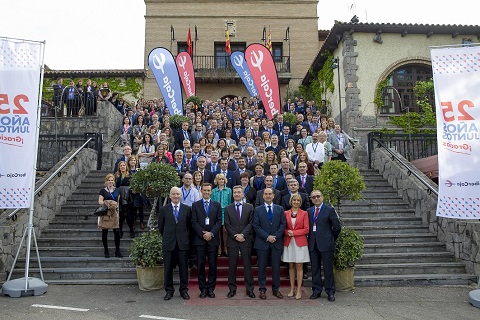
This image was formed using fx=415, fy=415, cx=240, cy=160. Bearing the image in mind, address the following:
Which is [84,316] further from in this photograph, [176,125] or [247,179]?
[176,125]

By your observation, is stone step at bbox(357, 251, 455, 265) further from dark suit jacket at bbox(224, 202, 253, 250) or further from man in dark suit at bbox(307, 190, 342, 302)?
dark suit jacket at bbox(224, 202, 253, 250)

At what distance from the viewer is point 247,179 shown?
8.15 m

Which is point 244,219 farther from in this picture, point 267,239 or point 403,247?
point 403,247

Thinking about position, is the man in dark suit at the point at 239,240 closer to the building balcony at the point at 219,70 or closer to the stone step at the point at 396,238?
the stone step at the point at 396,238

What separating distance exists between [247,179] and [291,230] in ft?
5.67

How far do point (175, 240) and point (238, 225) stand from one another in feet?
3.43

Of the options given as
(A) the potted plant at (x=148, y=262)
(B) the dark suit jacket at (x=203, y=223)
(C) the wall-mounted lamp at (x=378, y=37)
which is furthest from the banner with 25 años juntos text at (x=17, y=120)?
(C) the wall-mounted lamp at (x=378, y=37)

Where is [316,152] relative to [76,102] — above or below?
below

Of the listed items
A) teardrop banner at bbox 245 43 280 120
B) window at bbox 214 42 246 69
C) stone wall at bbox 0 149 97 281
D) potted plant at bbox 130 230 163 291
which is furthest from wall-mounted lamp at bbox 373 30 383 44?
potted plant at bbox 130 230 163 291

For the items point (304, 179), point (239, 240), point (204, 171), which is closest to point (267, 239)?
point (239, 240)

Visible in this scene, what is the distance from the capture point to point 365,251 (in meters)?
8.40

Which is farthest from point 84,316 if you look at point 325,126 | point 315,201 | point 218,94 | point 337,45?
point 218,94

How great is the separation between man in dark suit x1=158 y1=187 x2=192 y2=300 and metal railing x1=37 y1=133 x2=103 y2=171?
6413 millimetres

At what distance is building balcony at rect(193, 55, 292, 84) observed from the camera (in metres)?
24.4
